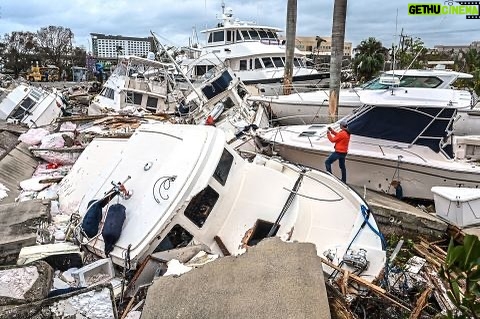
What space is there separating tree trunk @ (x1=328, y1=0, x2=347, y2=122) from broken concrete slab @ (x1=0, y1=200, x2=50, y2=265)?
330 inches

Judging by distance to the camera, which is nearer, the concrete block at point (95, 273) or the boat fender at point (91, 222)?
the concrete block at point (95, 273)

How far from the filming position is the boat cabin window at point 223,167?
5051 millimetres

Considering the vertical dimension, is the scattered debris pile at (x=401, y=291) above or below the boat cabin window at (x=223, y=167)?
below

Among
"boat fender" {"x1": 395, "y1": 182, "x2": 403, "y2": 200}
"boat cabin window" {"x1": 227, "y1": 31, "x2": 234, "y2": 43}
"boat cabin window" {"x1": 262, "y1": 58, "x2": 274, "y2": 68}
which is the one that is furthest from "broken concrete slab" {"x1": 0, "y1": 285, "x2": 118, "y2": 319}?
"boat cabin window" {"x1": 227, "y1": 31, "x2": 234, "y2": 43}

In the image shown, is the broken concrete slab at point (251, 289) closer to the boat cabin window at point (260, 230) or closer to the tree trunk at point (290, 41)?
the boat cabin window at point (260, 230)

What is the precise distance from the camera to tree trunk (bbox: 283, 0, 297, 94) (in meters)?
17.1

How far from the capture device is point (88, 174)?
7.56 metres

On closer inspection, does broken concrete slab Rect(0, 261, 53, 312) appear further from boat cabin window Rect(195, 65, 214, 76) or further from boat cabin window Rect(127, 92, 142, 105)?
boat cabin window Rect(195, 65, 214, 76)

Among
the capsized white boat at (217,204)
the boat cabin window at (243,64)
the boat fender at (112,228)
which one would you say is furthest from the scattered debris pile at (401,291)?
the boat cabin window at (243,64)

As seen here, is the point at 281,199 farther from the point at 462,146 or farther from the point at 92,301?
the point at 462,146

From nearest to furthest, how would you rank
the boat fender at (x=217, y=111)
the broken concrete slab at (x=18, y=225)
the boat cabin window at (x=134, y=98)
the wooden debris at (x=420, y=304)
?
the wooden debris at (x=420, y=304) → the broken concrete slab at (x=18, y=225) → the boat fender at (x=217, y=111) → the boat cabin window at (x=134, y=98)

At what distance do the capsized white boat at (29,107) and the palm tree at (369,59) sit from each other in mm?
19398

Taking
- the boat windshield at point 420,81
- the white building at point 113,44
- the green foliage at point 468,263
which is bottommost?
the green foliage at point 468,263

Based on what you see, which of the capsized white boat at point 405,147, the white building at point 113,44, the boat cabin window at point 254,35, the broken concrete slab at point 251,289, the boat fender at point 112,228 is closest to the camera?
the broken concrete slab at point 251,289
